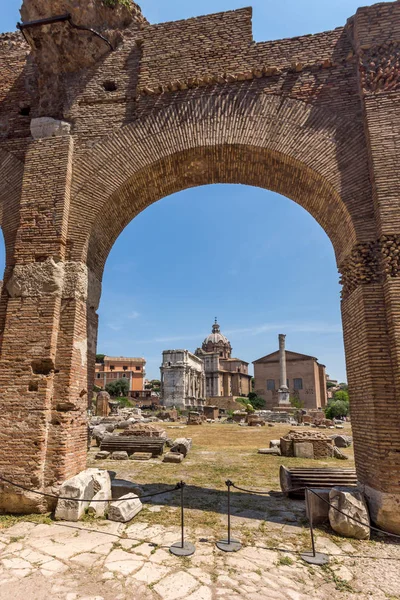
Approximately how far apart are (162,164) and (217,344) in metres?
60.9

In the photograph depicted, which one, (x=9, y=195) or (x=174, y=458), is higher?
(x=9, y=195)

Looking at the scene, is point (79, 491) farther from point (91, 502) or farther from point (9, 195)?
point (9, 195)

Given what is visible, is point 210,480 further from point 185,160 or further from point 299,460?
point 185,160

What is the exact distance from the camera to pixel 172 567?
3480 mm

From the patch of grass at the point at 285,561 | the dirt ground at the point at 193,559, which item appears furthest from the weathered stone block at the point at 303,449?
the patch of grass at the point at 285,561

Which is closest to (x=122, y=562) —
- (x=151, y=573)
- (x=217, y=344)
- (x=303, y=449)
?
(x=151, y=573)

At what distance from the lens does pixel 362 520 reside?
14.2 feet

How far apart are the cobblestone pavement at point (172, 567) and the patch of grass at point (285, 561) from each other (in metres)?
0.01

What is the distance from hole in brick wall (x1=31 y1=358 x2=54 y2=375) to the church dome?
2414 inches

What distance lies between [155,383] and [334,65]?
273 ft

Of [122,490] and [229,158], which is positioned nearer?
[122,490]

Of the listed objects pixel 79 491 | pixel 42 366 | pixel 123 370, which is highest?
pixel 123 370

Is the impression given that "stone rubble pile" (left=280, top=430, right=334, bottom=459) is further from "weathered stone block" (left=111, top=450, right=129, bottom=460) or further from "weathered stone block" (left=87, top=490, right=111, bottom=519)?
"weathered stone block" (left=87, top=490, right=111, bottom=519)

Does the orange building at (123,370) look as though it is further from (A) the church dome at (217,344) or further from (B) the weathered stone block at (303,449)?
(B) the weathered stone block at (303,449)
